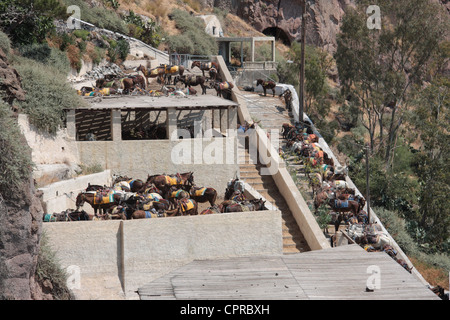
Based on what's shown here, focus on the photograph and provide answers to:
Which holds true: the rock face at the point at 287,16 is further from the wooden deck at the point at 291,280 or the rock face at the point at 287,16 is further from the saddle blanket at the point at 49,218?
the wooden deck at the point at 291,280

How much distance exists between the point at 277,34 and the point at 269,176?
39.8 metres

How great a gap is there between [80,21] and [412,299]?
2342cm

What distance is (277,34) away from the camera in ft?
214

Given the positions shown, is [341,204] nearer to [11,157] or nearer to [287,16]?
[11,157]

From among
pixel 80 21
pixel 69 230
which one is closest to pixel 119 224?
pixel 69 230

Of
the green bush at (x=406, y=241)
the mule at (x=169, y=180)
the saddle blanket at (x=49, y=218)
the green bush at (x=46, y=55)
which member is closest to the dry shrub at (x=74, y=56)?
the green bush at (x=46, y=55)

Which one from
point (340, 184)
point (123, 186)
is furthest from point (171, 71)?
point (123, 186)

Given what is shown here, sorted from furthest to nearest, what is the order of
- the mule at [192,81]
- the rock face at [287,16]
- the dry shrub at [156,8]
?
the rock face at [287,16]
the dry shrub at [156,8]
the mule at [192,81]

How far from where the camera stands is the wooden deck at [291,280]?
16141 millimetres

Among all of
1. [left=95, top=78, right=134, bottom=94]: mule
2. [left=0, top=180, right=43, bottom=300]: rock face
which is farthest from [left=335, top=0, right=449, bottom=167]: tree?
[left=0, top=180, right=43, bottom=300]: rock face

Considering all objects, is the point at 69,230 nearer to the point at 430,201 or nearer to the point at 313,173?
the point at 313,173

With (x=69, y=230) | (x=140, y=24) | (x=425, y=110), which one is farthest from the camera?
(x=140, y=24)

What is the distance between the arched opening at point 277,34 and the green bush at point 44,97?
40591 mm

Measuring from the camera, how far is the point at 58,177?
23.4 metres
